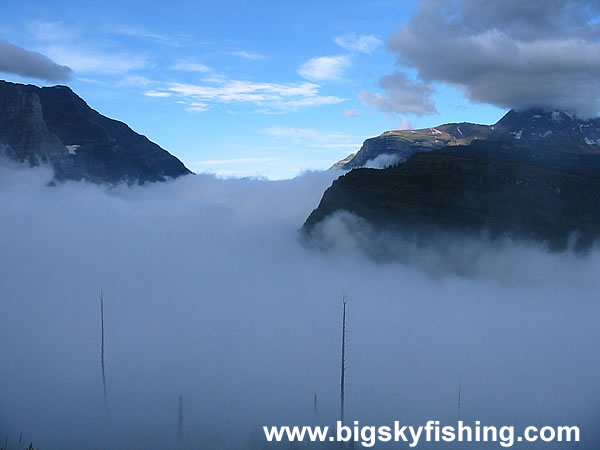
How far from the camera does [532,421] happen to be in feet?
426

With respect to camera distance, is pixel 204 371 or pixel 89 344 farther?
pixel 89 344

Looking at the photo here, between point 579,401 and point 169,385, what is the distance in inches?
4978

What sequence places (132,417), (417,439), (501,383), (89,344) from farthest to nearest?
(89,344) → (501,383) → (132,417) → (417,439)

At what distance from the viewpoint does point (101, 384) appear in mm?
143750

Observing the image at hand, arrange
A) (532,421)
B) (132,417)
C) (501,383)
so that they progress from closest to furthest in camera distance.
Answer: (132,417) < (532,421) < (501,383)

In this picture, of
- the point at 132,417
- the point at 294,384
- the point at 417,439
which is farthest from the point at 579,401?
the point at 132,417

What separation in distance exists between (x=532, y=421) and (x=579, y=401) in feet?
90.9

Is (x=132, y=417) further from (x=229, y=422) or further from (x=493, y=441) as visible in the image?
(x=493, y=441)

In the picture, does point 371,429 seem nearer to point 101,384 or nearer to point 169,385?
point 169,385

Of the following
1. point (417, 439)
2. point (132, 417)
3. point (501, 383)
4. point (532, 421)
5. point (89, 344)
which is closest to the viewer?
point (417, 439)

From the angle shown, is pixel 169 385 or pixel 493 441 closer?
pixel 493 441

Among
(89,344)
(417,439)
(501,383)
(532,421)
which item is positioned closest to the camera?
(417,439)

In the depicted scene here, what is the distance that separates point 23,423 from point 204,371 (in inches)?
2402

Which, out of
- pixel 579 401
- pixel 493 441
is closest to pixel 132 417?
pixel 493 441
